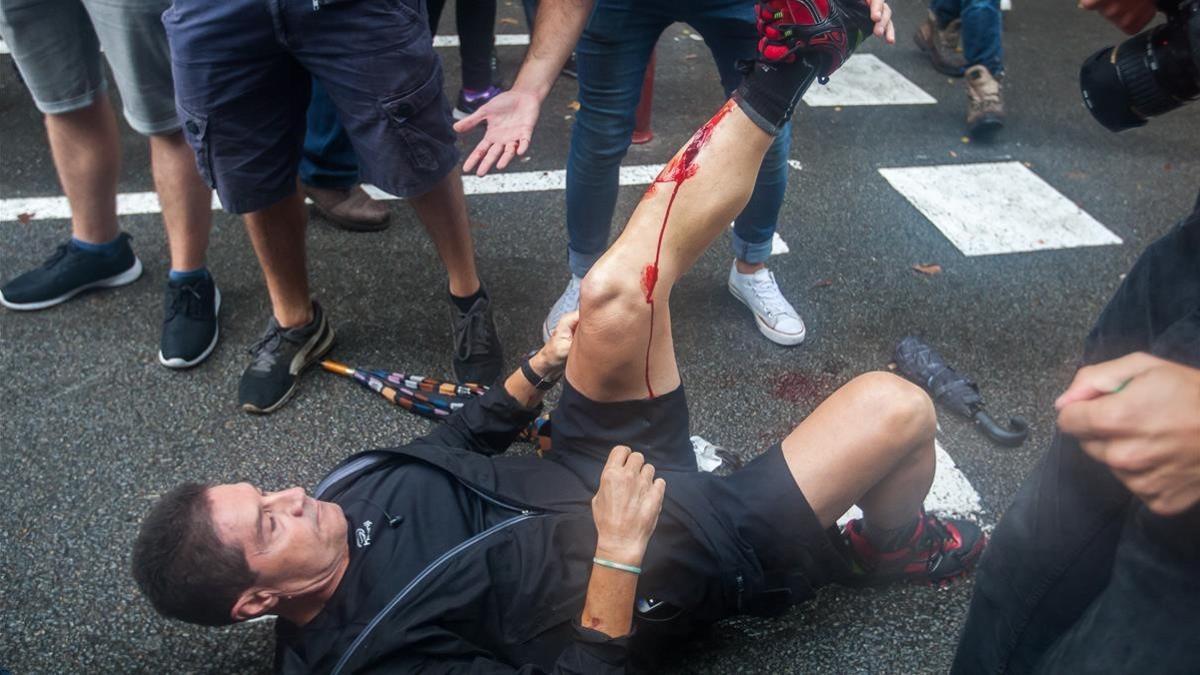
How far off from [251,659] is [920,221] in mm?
2806

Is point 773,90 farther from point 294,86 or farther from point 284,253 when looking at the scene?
point 284,253

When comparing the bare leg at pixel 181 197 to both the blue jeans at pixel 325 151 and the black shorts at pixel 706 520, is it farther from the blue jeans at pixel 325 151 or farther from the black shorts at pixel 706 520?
the black shorts at pixel 706 520

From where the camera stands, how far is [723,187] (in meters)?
1.73

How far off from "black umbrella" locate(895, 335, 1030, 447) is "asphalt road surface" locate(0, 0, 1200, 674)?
0.16 feet

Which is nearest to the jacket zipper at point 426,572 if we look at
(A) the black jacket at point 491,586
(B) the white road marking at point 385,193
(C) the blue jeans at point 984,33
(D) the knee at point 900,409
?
(A) the black jacket at point 491,586

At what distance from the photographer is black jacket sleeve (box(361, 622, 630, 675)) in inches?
54.9

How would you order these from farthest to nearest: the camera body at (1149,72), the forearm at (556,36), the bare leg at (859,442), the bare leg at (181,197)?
the bare leg at (181,197) → the forearm at (556,36) → the bare leg at (859,442) → the camera body at (1149,72)

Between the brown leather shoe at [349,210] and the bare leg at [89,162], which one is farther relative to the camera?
the brown leather shoe at [349,210]

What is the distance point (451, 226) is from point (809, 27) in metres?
1.16

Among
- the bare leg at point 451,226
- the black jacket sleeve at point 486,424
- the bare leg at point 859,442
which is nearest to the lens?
the bare leg at point 859,442

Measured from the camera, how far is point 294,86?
212 centimetres

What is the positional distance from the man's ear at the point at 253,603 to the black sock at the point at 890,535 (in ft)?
4.03

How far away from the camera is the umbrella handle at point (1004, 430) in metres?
2.35

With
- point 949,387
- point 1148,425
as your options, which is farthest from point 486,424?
point 949,387
